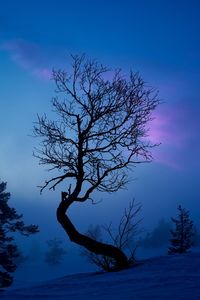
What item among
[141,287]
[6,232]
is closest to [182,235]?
[6,232]

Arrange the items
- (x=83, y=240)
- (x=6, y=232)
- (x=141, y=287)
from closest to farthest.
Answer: (x=141, y=287), (x=83, y=240), (x=6, y=232)

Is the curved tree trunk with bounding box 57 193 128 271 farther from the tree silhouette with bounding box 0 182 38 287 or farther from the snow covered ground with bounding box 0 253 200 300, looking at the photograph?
the tree silhouette with bounding box 0 182 38 287

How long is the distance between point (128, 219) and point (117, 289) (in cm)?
750

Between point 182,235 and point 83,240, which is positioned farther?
point 182,235

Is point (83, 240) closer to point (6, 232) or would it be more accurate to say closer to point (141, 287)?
point (141, 287)

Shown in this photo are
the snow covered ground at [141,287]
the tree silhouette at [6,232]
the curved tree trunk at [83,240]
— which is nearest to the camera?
the snow covered ground at [141,287]

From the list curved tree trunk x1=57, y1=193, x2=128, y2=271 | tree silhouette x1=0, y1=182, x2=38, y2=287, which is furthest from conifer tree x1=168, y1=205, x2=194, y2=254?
curved tree trunk x1=57, y1=193, x2=128, y2=271

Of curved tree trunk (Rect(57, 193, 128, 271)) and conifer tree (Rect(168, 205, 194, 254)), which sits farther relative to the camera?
conifer tree (Rect(168, 205, 194, 254))

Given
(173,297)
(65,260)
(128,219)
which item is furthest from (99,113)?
(65,260)

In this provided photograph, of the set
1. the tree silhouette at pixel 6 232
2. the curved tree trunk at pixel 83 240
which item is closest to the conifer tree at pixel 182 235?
the tree silhouette at pixel 6 232

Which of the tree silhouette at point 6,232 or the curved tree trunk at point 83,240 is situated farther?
the tree silhouette at point 6,232

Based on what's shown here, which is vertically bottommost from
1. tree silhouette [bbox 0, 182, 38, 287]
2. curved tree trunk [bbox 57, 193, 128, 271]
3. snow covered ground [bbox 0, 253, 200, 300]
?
snow covered ground [bbox 0, 253, 200, 300]

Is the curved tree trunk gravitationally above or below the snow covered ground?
above

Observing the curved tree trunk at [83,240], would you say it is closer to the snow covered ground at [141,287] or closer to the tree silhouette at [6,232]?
the snow covered ground at [141,287]
